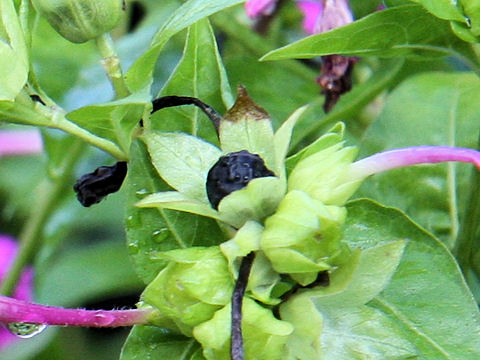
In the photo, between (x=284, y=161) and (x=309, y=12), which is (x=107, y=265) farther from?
(x=284, y=161)

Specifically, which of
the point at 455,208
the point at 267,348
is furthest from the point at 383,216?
the point at 455,208

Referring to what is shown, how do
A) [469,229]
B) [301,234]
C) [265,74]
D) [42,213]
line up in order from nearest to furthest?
1. [301,234]
2. [469,229]
3. [265,74]
4. [42,213]

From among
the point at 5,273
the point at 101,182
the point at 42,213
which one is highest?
the point at 101,182

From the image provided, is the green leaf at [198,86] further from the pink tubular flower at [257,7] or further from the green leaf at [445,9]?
the pink tubular flower at [257,7]

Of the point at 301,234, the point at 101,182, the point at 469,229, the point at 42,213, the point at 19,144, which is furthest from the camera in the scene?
the point at 19,144

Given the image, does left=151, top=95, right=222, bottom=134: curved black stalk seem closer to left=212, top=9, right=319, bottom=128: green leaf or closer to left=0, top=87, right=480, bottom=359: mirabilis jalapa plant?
left=0, top=87, right=480, bottom=359: mirabilis jalapa plant

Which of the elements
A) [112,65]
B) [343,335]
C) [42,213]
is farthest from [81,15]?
[42,213]

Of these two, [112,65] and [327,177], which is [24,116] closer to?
[112,65]
